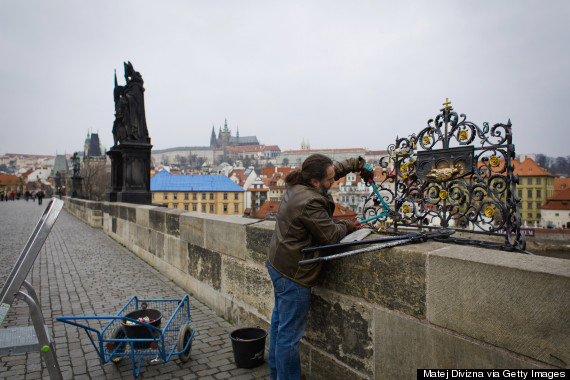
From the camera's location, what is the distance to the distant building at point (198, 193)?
63.8m

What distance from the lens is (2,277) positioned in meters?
6.35

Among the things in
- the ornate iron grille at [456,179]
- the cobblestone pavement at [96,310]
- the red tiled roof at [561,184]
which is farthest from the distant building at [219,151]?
the ornate iron grille at [456,179]

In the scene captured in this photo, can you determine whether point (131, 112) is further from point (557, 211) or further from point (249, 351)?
point (557, 211)

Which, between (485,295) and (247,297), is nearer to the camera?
(485,295)

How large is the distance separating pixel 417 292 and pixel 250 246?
1.97 m

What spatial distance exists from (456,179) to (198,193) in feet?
207

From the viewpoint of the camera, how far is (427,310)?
2.00 metres

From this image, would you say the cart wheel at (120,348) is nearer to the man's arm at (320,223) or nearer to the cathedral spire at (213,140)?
the man's arm at (320,223)

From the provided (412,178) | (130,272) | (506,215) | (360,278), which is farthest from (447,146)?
(130,272)

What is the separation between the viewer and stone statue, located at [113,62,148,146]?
504 inches

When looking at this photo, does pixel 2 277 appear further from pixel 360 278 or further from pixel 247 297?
pixel 360 278

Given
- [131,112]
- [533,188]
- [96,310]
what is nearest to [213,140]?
[533,188]

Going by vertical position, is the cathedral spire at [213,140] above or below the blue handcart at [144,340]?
above

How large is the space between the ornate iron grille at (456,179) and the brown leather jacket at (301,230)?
148 centimetres
